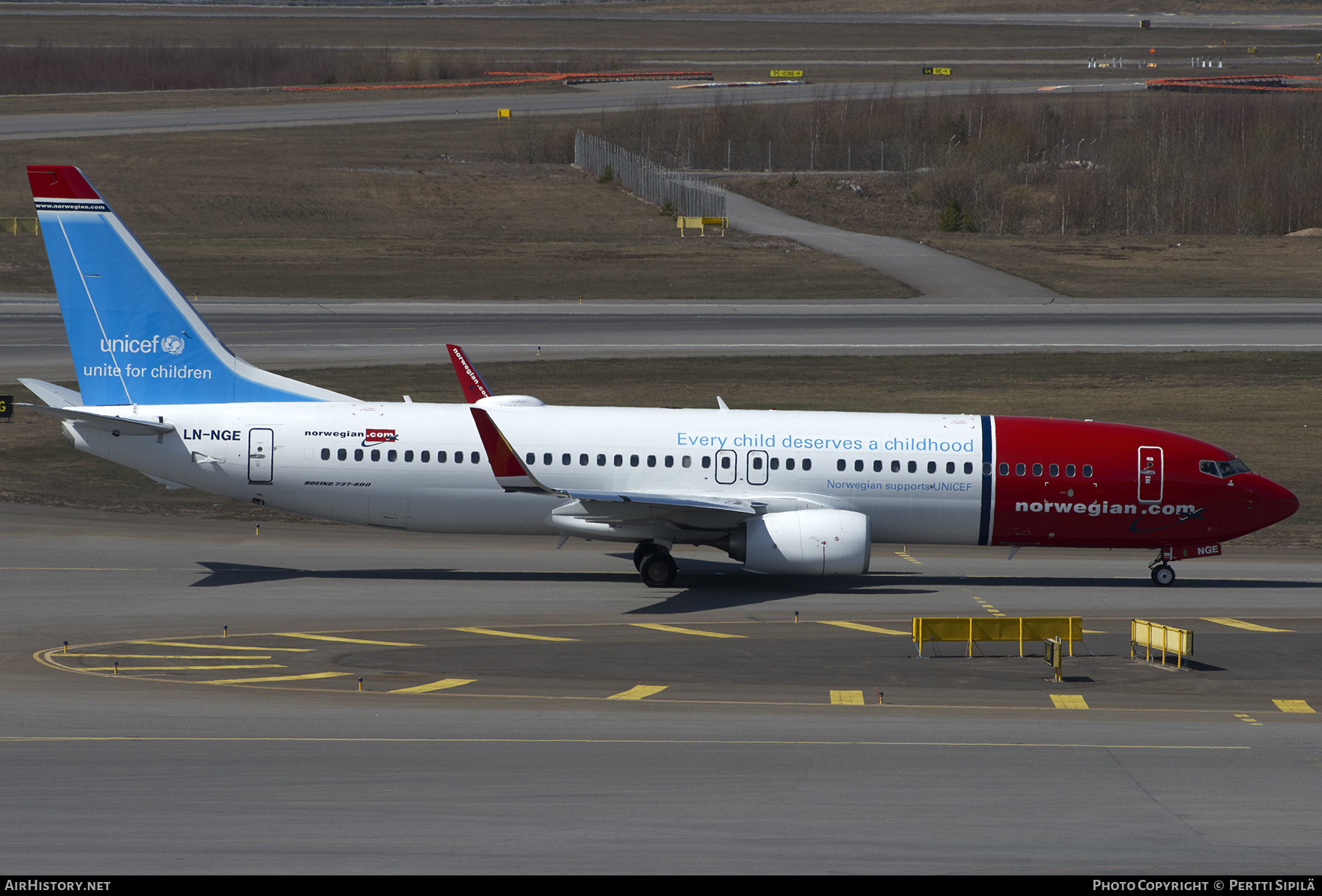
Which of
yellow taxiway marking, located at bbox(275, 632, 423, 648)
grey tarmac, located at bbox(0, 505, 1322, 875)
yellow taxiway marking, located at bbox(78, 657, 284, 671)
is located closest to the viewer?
grey tarmac, located at bbox(0, 505, 1322, 875)

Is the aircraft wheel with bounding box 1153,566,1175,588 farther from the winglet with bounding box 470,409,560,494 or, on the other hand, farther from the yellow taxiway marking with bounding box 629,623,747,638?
the winglet with bounding box 470,409,560,494

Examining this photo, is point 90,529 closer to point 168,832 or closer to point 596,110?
point 168,832

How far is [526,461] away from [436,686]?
9111 millimetres

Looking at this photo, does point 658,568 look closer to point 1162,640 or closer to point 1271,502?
point 1162,640

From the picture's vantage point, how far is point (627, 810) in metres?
19.0

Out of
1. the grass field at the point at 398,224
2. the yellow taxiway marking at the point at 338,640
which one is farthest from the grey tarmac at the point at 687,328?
the yellow taxiway marking at the point at 338,640

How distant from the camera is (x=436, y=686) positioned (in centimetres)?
2511

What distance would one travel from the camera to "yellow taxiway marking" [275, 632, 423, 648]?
27781mm

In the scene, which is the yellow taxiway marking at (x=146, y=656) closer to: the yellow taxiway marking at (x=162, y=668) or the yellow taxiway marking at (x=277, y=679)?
the yellow taxiway marking at (x=162, y=668)

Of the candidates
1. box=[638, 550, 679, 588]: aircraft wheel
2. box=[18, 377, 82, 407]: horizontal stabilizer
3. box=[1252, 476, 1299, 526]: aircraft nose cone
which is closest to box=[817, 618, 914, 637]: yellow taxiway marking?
box=[638, 550, 679, 588]: aircraft wheel

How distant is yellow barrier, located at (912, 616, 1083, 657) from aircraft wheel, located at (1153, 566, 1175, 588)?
7.89m

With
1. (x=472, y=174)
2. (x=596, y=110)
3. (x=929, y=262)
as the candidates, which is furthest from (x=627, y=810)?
(x=596, y=110)

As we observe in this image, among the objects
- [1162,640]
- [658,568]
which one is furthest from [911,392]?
[1162,640]

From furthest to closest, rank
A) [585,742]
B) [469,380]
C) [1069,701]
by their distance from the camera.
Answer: [469,380]
[1069,701]
[585,742]
